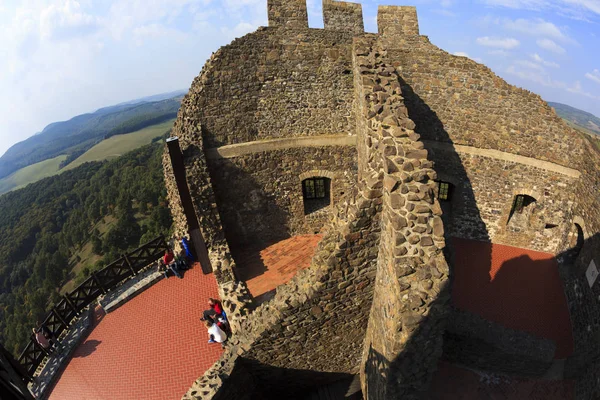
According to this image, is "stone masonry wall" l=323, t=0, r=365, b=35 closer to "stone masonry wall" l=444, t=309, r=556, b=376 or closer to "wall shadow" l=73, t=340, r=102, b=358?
"stone masonry wall" l=444, t=309, r=556, b=376

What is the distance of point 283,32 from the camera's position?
10.2 m

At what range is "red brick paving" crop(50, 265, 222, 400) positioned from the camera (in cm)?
783

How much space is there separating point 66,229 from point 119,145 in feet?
339

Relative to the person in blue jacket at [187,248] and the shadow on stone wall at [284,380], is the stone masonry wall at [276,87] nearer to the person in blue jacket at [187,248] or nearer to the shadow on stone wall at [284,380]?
the person in blue jacket at [187,248]

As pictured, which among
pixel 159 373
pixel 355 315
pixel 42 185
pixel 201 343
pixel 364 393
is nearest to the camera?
pixel 355 315

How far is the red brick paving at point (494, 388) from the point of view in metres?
7.71

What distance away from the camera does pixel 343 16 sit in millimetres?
10328

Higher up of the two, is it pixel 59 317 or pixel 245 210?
pixel 245 210

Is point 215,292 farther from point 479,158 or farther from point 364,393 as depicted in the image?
point 479,158

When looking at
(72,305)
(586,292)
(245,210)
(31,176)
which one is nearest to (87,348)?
(72,305)

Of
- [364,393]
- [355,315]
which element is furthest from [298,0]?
[364,393]

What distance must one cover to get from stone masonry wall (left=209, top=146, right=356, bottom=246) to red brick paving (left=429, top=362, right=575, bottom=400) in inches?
265

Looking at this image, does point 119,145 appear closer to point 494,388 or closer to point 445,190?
point 445,190

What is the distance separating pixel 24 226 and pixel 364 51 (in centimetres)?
10598
